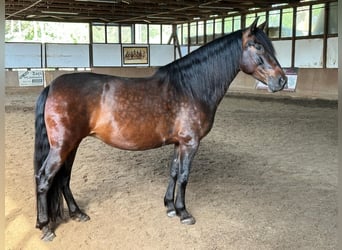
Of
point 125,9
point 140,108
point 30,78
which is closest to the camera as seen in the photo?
point 140,108

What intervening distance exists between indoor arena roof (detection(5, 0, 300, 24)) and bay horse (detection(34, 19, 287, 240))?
32.2 feet

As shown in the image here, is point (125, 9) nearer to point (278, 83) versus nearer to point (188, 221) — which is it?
point (278, 83)

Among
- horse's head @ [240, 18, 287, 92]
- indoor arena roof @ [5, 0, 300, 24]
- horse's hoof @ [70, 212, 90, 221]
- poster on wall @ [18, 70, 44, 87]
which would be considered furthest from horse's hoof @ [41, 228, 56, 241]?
poster on wall @ [18, 70, 44, 87]

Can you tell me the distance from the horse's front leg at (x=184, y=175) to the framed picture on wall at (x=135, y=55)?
16.6m

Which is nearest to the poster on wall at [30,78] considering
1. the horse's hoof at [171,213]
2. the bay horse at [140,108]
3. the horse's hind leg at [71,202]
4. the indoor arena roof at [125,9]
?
the indoor arena roof at [125,9]

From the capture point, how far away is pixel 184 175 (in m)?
3.24

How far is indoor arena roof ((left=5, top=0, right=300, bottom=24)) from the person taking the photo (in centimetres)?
1353

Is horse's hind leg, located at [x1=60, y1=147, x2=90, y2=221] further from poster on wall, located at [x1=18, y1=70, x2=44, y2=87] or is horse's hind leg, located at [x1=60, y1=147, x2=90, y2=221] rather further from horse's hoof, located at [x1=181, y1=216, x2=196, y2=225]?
poster on wall, located at [x1=18, y1=70, x2=44, y2=87]

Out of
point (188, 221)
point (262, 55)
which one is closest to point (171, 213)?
point (188, 221)

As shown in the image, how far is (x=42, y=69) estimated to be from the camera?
17.5 m

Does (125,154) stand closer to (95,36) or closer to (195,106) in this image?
(195,106)

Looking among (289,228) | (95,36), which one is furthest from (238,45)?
(95,36)

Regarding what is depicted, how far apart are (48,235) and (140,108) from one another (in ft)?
3.72

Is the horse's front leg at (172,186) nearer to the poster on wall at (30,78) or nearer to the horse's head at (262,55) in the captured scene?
the horse's head at (262,55)
